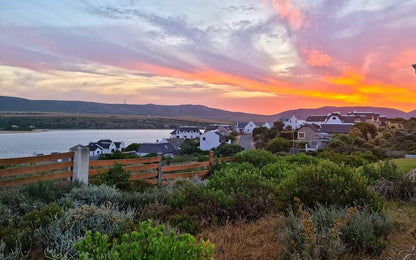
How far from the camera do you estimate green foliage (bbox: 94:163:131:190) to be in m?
7.90

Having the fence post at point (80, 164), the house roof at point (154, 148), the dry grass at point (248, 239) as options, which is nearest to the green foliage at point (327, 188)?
→ the dry grass at point (248, 239)

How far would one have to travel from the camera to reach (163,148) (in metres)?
52.0

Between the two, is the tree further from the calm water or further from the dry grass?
the calm water

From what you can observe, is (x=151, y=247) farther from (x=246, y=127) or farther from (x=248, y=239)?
(x=246, y=127)

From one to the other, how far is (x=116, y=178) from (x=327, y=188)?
5401mm

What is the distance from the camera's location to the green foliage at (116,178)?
7905 millimetres

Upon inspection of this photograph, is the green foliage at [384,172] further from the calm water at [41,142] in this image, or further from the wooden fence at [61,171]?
the calm water at [41,142]

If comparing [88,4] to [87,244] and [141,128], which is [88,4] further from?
[141,128]

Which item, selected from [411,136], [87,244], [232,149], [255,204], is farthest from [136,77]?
[411,136]

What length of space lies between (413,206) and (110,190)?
7118mm

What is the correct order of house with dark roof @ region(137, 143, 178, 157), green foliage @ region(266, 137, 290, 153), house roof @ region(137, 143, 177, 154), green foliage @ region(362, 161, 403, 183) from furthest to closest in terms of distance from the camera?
house roof @ region(137, 143, 177, 154), house with dark roof @ region(137, 143, 178, 157), green foliage @ region(266, 137, 290, 153), green foliage @ region(362, 161, 403, 183)

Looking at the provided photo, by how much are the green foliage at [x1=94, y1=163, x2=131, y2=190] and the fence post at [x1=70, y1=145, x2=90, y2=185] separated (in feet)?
1.10

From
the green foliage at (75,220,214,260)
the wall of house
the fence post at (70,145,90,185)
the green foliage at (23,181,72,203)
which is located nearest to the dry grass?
the green foliage at (75,220,214,260)

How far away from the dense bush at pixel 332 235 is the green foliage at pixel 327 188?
0.64 m
